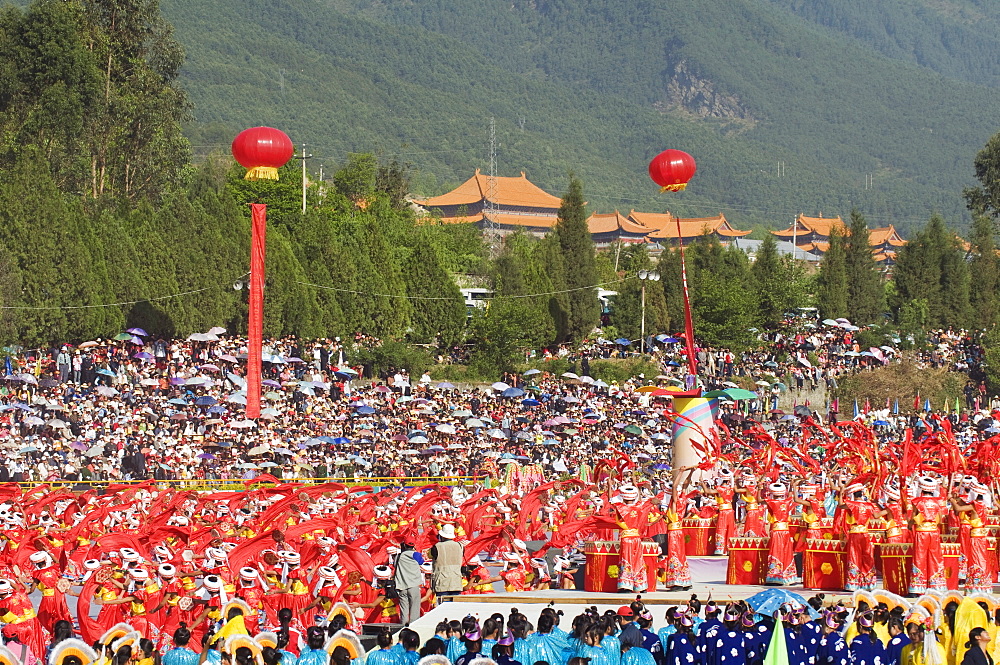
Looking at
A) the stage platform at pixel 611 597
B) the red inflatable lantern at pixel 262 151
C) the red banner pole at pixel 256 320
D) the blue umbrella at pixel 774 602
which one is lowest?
the stage platform at pixel 611 597

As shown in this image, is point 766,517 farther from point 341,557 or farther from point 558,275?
point 558,275

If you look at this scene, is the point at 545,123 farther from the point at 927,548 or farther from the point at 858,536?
the point at 927,548

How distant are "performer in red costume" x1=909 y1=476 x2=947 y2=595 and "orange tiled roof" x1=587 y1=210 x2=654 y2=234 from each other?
298 feet

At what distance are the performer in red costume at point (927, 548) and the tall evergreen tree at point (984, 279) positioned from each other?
140 feet

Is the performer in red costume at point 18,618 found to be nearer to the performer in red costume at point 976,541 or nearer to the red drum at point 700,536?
the performer in red costume at point 976,541

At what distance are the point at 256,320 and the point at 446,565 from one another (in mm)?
19036

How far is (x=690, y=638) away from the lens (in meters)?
10.4

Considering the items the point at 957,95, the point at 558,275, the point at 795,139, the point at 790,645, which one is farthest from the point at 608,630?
the point at 957,95

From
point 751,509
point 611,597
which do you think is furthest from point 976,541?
point 611,597

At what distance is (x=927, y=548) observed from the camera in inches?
599

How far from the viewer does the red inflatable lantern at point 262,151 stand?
29781mm

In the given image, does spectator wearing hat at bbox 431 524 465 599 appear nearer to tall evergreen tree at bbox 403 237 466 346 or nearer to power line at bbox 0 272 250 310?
power line at bbox 0 272 250 310

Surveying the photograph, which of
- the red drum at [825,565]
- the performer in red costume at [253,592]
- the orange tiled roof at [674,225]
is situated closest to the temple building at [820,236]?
the orange tiled roof at [674,225]

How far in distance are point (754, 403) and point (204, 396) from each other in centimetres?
1657
